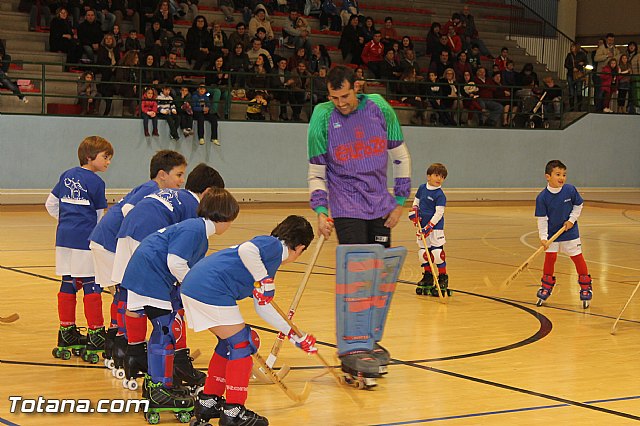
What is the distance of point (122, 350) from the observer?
7.16m

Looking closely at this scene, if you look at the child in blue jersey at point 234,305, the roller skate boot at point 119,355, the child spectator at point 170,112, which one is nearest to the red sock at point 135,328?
the roller skate boot at point 119,355

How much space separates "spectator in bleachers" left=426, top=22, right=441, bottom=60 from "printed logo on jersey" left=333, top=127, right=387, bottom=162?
20.1m

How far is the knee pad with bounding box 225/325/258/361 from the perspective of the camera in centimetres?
591

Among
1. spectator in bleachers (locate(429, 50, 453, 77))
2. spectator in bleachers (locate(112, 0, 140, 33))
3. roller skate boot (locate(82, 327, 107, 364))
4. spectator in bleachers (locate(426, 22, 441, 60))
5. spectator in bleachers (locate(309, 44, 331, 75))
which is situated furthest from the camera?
spectator in bleachers (locate(426, 22, 441, 60))

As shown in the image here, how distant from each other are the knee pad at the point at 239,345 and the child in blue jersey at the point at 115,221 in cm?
160

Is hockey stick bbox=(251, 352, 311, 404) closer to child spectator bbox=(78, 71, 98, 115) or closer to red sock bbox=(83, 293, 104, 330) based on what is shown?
red sock bbox=(83, 293, 104, 330)

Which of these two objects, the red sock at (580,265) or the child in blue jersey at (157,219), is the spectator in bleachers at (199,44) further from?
the child in blue jersey at (157,219)

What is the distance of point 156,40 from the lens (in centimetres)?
2314

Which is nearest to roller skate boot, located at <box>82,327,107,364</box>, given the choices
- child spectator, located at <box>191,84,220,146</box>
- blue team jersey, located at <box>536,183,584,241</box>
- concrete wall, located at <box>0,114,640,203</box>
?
blue team jersey, located at <box>536,183,584,241</box>

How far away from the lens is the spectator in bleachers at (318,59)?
2511cm

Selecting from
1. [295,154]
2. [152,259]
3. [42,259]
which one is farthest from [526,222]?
[152,259]

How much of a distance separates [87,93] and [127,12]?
11.2 feet

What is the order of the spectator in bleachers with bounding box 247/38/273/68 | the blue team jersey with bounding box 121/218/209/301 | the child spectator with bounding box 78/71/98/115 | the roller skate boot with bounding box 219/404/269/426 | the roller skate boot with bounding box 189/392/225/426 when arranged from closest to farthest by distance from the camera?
the roller skate boot with bounding box 219/404/269/426 < the roller skate boot with bounding box 189/392/225/426 < the blue team jersey with bounding box 121/218/209/301 < the child spectator with bounding box 78/71/98/115 < the spectator in bleachers with bounding box 247/38/273/68

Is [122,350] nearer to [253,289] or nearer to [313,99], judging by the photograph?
[253,289]
